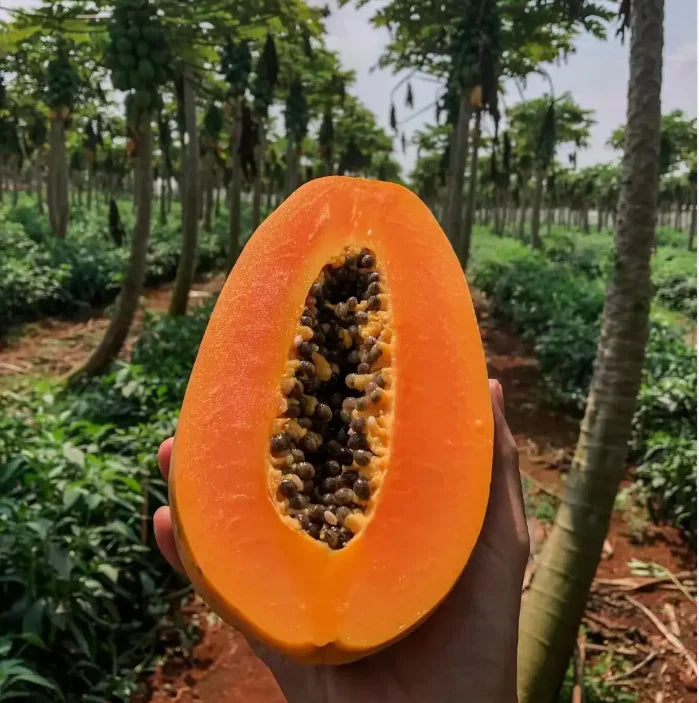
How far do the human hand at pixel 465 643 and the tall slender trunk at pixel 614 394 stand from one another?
1.17 metres

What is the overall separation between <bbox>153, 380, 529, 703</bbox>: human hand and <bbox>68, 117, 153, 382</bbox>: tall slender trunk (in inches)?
174

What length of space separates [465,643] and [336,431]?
36cm

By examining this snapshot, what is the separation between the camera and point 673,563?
338cm

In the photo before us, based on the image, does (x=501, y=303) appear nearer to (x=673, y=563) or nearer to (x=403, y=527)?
(x=673, y=563)

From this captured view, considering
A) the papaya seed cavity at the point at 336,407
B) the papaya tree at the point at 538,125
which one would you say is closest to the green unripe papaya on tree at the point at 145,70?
the papaya seed cavity at the point at 336,407

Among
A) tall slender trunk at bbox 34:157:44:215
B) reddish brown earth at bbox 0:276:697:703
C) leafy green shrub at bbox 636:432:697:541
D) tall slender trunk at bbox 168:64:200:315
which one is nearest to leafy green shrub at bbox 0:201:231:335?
tall slender trunk at bbox 168:64:200:315

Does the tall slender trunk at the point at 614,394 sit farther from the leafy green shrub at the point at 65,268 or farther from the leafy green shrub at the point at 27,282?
the leafy green shrub at the point at 27,282

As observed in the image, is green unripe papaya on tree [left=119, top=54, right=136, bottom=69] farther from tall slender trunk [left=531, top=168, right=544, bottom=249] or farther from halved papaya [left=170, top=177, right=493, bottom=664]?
tall slender trunk [left=531, top=168, right=544, bottom=249]

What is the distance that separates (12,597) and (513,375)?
5.07 metres

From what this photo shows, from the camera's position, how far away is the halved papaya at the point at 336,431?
832 mm

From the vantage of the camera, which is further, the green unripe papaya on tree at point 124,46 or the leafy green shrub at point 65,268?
the leafy green shrub at point 65,268

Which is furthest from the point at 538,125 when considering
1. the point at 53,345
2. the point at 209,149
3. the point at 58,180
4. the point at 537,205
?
the point at 53,345

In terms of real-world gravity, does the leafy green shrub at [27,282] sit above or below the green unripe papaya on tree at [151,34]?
below

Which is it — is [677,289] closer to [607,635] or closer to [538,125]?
[538,125]
